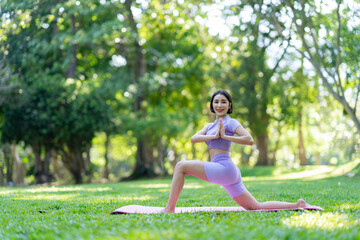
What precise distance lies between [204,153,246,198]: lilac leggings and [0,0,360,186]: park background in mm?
9500

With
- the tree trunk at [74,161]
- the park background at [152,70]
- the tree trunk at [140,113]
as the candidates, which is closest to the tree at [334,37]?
the park background at [152,70]

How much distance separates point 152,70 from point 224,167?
2276 cm

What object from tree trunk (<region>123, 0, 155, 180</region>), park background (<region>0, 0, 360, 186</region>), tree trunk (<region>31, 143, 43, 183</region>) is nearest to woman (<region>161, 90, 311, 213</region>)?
park background (<region>0, 0, 360, 186</region>)

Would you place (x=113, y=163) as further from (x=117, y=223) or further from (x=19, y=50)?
(x=117, y=223)

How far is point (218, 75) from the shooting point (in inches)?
1126

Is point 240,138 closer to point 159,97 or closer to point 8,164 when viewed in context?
point 159,97

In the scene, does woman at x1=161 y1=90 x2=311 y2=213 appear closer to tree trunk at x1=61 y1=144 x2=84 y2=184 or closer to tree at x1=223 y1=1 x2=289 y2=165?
tree trunk at x1=61 y1=144 x2=84 y2=184

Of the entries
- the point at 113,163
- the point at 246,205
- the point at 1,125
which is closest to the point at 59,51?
the point at 1,125

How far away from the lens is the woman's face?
592 cm

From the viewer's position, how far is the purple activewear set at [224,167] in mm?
5418

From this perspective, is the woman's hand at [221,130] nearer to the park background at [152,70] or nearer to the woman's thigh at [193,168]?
the woman's thigh at [193,168]

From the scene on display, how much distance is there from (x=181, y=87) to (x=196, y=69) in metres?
1.60

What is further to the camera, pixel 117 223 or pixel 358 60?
pixel 358 60

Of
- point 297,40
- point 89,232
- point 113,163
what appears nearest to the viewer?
point 89,232
